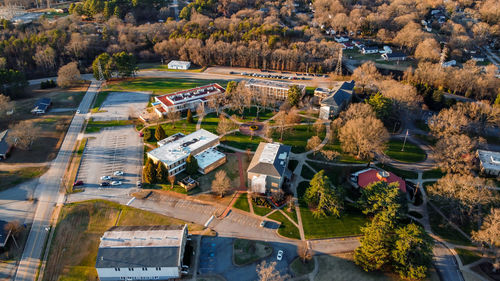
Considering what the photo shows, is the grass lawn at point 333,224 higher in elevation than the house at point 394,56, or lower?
lower

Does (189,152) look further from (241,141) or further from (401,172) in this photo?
(401,172)

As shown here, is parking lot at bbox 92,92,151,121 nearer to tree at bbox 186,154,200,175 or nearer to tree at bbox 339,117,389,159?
tree at bbox 186,154,200,175

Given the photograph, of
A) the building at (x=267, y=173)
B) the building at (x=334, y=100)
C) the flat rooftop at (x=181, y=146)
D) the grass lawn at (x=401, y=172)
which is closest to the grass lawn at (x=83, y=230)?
the flat rooftop at (x=181, y=146)

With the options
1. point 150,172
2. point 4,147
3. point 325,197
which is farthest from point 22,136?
point 325,197

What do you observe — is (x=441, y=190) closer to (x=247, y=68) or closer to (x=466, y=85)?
(x=466, y=85)

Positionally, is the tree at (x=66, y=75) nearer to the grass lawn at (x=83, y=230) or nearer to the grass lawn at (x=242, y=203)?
the grass lawn at (x=83, y=230)

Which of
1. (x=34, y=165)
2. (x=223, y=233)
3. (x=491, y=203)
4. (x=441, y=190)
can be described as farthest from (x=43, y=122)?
(x=491, y=203)
